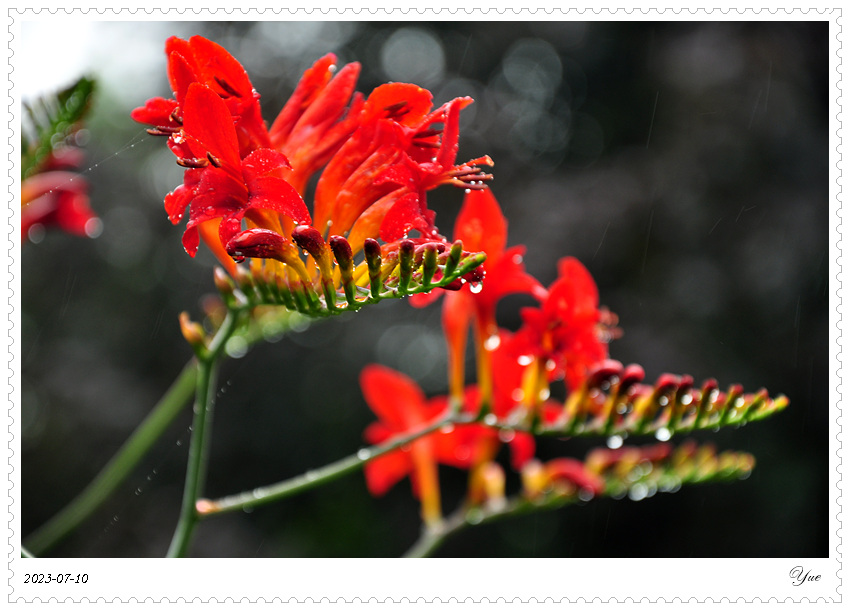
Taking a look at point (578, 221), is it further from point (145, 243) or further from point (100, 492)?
point (100, 492)

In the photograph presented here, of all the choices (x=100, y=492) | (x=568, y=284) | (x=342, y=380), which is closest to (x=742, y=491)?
(x=342, y=380)

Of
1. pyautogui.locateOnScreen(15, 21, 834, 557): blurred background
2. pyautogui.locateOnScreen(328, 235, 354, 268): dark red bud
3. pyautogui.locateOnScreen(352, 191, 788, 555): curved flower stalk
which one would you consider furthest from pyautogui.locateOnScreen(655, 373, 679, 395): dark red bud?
pyautogui.locateOnScreen(15, 21, 834, 557): blurred background

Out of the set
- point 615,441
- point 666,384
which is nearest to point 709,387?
point 666,384

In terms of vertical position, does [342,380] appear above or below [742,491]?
above

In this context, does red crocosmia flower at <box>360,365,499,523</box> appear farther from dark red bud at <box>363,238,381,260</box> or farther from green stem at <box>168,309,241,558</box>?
dark red bud at <box>363,238,381,260</box>

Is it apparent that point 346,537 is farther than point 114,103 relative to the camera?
No

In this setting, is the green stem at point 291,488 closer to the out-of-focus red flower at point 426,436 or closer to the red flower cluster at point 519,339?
the red flower cluster at point 519,339

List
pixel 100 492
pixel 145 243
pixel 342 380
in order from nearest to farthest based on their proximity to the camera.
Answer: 1. pixel 100 492
2. pixel 342 380
3. pixel 145 243
